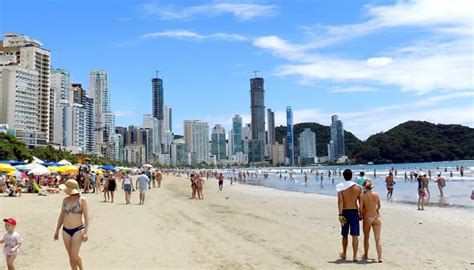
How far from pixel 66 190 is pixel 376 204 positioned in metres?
5.26

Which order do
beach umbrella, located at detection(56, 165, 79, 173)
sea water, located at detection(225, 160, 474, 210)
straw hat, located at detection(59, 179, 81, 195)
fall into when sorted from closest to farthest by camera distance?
straw hat, located at detection(59, 179, 81, 195), sea water, located at detection(225, 160, 474, 210), beach umbrella, located at detection(56, 165, 79, 173)

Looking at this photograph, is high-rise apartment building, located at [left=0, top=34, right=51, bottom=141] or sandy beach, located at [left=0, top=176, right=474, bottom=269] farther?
high-rise apartment building, located at [left=0, top=34, right=51, bottom=141]

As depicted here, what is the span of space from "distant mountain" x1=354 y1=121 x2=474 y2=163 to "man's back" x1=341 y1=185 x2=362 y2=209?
16693 centimetres

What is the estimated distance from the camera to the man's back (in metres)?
7.75

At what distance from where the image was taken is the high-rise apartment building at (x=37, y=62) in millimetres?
126562

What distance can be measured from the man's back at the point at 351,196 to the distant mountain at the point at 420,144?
166928 mm

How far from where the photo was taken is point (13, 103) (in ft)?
384

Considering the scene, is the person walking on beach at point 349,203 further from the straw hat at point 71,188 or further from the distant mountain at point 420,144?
the distant mountain at point 420,144

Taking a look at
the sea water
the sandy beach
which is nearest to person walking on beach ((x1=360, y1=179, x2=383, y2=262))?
the sandy beach

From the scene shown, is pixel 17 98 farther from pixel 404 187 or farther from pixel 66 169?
pixel 404 187

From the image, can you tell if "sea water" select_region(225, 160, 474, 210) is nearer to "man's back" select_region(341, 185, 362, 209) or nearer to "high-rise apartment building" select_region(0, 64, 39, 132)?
"man's back" select_region(341, 185, 362, 209)

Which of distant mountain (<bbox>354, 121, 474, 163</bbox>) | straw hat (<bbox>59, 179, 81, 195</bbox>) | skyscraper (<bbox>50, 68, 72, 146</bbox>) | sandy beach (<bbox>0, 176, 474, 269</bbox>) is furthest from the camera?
distant mountain (<bbox>354, 121, 474, 163</bbox>)

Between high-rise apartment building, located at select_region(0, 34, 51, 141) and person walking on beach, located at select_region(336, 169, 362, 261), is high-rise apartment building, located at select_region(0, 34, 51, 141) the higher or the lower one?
the higher one

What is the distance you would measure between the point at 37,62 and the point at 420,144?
5363 inches
